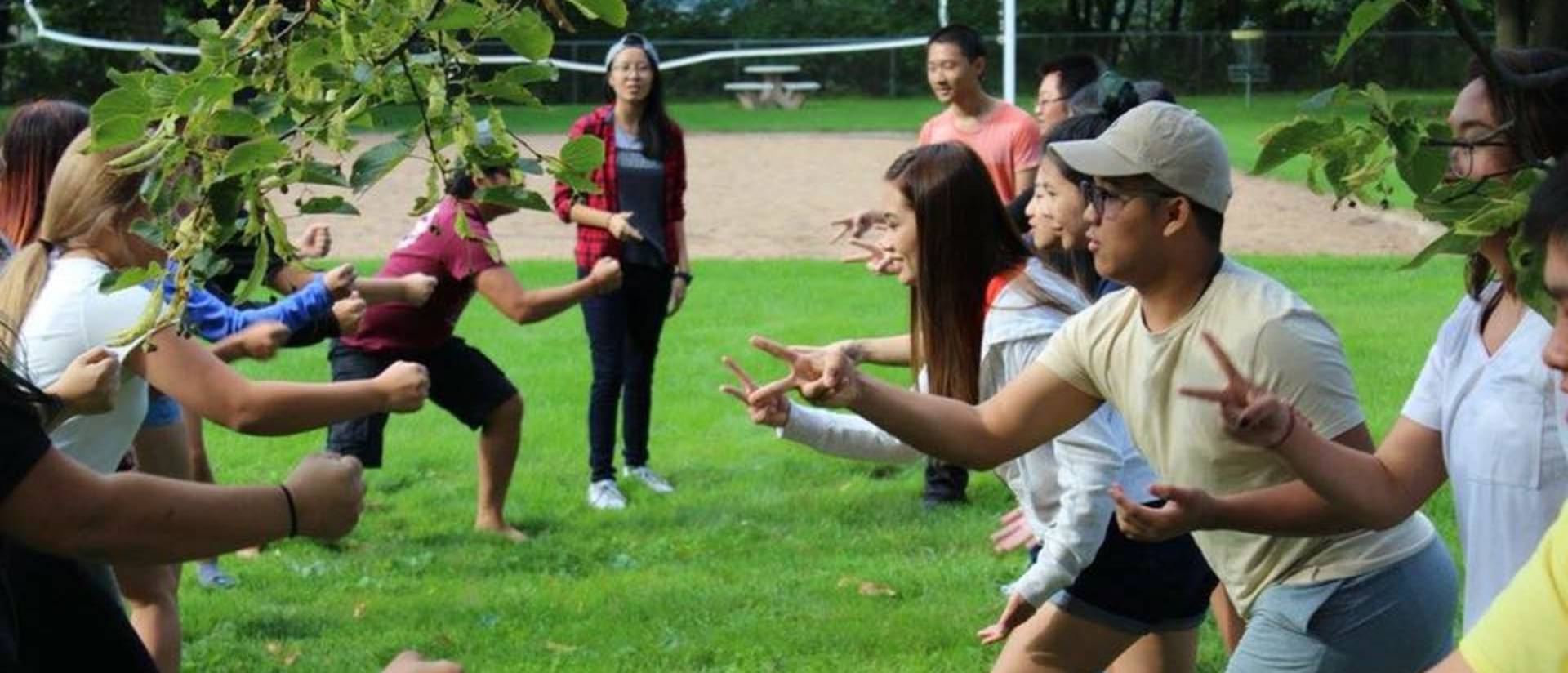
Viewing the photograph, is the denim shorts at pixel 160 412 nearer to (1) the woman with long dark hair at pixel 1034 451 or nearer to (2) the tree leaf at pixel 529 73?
(1) the woman with long dark hair at pixel 1034 451

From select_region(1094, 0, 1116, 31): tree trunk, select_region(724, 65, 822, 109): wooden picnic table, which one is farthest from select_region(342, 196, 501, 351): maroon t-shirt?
select_region(1094, 0, 1116, 31): tree trunk

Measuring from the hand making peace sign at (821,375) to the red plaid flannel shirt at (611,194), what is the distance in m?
4.92

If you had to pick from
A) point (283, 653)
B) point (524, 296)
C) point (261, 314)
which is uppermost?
point (261, 314)

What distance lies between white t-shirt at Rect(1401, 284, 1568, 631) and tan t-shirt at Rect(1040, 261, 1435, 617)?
0.80ft

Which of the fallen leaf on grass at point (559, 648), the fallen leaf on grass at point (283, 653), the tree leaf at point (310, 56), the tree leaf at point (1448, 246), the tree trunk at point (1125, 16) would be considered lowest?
the tree trunk at point (1125, 16)

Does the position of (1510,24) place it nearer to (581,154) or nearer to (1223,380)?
(1223,380)

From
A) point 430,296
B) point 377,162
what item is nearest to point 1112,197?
point 377,162

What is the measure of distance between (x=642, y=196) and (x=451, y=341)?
4.57ft

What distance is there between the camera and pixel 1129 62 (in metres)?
45.8

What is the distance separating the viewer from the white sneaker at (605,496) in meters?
8.97

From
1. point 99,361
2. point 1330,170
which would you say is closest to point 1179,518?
point 1330,170

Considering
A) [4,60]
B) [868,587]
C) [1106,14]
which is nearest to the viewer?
[868,587]

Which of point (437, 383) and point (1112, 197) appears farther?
point (437, 383)

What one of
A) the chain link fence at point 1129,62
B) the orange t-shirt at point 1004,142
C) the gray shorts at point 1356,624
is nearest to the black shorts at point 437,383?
the orange t-shirt at point 1004,142
